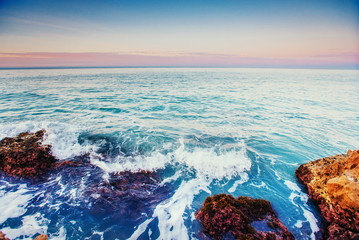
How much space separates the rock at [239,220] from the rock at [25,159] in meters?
6.31

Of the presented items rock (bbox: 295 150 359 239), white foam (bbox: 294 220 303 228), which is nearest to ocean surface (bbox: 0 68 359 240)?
white foam (bbox: 294 220 303 228)

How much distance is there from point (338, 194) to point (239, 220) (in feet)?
9.57

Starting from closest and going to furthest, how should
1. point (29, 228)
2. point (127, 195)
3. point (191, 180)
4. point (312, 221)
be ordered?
point (29, 228) → point (312, 221) → point (127, 195) → point (191, 180)

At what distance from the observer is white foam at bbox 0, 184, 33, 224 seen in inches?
184

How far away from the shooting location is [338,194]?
4.47m

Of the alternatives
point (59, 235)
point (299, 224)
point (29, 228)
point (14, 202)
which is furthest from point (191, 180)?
point (14, 202)

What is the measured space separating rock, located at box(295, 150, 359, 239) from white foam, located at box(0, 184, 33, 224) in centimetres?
851

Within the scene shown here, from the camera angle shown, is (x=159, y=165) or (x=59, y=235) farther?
(x=159, y=165)

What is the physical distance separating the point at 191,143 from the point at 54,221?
639 centimetres

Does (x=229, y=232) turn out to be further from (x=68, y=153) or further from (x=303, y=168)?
(x=68, y=153)

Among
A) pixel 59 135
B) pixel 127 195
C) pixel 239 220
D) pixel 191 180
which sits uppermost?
pixel 239 220

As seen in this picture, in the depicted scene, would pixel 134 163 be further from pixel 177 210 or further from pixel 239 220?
pixel 239 220

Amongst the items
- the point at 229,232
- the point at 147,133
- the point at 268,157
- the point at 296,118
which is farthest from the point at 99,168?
the point at 296,118

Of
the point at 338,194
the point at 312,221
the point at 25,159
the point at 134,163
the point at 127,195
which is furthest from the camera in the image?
the point at 134,163
